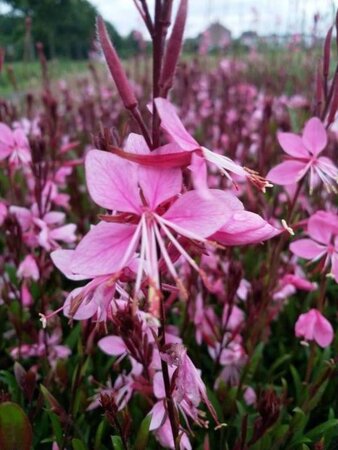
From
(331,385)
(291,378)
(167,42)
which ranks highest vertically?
(167,42)

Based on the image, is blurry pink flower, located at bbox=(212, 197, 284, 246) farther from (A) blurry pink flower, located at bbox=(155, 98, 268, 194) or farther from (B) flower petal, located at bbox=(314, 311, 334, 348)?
(B) flower petal, located at bbox=(314, 311, 334, 348)

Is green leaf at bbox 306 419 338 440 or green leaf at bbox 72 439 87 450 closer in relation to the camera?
green leaf at bbox 72 439 87 450

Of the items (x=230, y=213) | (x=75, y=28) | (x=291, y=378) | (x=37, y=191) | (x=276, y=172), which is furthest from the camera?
(x=75, y=28)

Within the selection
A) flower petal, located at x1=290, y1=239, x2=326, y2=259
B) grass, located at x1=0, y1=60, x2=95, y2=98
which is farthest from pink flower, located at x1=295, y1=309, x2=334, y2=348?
grass, located at x1=0, y1=60, x2=95, y2=98

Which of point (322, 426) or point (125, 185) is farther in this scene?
point (322, 426)

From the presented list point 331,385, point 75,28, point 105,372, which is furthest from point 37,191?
point 75,28

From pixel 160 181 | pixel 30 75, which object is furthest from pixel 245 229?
pixel 30 75

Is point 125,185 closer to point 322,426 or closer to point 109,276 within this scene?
point 109,276

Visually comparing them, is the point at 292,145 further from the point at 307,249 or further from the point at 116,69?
the point at 116,69
